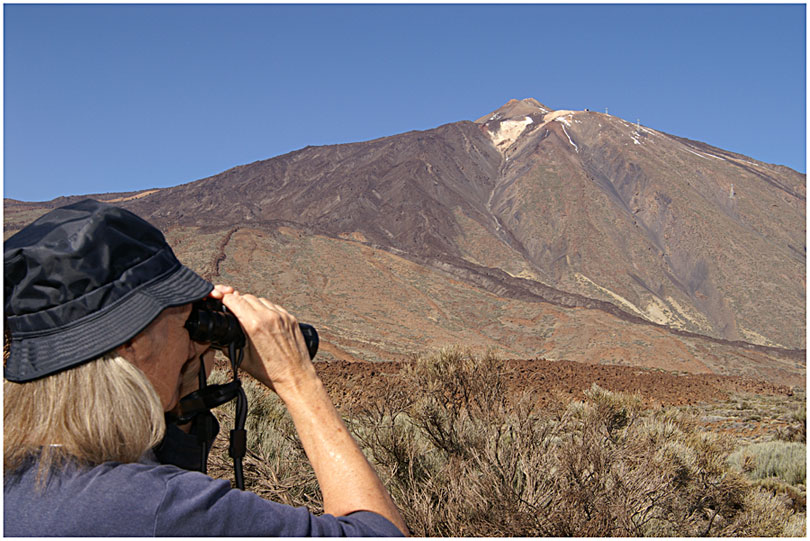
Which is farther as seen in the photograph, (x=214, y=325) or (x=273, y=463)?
(x=273, y=463)

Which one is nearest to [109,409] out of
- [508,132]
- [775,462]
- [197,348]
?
[197,348]

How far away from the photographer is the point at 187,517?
1.00 m

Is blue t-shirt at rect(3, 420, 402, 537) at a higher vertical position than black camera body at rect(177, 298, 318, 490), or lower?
lower

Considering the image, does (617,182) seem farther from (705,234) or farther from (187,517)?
(187,517)

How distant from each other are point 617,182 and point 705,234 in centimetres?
1561

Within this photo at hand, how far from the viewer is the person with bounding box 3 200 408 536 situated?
1.00m

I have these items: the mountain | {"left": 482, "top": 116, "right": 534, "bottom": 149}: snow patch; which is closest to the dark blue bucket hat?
the mountain

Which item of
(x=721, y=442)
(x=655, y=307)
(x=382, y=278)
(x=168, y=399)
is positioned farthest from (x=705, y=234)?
(x=168, y=399)

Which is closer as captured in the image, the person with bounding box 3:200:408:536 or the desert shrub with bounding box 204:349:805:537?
the person with bounding box 3:200:408:536

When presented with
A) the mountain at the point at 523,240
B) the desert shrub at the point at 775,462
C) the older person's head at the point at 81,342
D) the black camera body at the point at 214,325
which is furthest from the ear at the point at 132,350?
the mountain at the point at 523,240

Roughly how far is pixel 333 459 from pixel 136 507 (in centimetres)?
37

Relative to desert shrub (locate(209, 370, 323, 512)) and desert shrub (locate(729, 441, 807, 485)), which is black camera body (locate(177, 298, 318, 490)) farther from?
desert shrub (locate(729, 441, 807, 485))

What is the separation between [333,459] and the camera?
4.00ft

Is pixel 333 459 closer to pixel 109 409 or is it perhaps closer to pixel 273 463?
pixel 109 409
